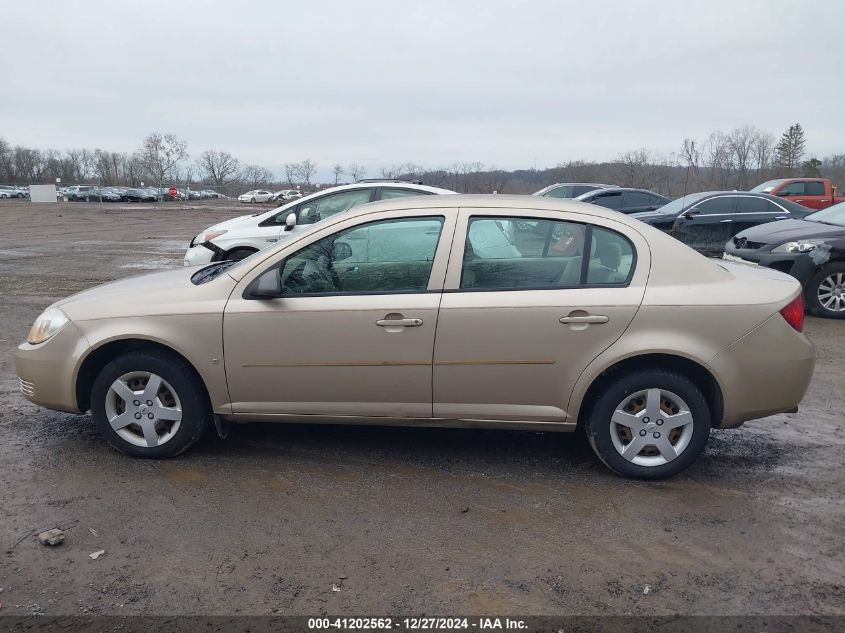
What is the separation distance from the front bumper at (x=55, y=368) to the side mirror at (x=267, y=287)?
3.67 ft

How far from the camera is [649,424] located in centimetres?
385

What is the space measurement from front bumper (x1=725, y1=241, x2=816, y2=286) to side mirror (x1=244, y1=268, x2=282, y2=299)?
723 centimetres

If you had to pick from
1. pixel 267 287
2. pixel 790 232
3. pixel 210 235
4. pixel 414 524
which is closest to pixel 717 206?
pixel 790 232

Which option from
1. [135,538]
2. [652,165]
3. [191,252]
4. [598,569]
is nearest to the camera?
[598,569]

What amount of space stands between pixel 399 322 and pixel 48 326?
2307mm

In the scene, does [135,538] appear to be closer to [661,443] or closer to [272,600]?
[272,600]

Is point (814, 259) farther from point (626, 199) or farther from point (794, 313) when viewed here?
point (626, 199)

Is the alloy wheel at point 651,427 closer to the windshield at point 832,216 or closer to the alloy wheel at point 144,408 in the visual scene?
the alloy wheel at point 144,408

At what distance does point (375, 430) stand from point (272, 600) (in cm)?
197

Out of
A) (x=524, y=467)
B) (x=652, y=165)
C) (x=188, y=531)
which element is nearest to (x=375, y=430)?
(x=524, y=467)

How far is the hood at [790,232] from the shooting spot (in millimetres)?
8656

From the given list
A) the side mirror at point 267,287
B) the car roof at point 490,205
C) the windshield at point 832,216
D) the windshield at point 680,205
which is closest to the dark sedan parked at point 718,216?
the windshield at point 680,205

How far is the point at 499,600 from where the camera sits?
2.83m

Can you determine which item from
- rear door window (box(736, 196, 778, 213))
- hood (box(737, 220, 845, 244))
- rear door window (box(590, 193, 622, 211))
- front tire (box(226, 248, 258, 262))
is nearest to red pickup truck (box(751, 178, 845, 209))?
rear door window (box(590, 193, 622, 211))
